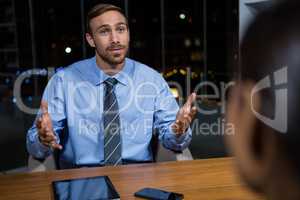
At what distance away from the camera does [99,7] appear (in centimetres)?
232

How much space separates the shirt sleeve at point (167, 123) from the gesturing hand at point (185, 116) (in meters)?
0.08

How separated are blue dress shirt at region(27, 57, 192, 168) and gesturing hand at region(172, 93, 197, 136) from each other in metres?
0.08

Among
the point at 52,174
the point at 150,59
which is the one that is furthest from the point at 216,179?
the point at 150,59

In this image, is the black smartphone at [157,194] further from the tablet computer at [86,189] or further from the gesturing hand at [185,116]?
the gesturing hand at [185,116]

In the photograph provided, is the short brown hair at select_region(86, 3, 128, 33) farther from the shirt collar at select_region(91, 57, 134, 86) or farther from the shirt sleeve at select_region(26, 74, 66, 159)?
the shirt sleeve at select_region(26, 74, 66, 159)

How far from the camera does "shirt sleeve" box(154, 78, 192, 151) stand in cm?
223

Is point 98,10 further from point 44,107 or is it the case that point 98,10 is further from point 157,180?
point 157,180

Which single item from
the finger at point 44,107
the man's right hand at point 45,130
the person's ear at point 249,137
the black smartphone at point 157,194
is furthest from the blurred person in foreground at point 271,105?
the finger at point 44,107

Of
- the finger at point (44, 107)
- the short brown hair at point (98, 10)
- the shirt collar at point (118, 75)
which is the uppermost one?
the short brown hair at point (98, 10)

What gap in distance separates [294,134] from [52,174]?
4.85ft

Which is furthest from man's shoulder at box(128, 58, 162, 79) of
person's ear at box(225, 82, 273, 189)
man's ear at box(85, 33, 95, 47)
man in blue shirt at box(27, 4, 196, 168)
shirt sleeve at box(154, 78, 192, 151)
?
person's ear at box(225, 82, 273, 189)

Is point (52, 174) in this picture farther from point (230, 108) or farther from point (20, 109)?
point (230, 108)

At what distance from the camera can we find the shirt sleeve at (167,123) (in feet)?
7.32

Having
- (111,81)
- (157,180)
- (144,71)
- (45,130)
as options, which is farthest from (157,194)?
(144,71)
